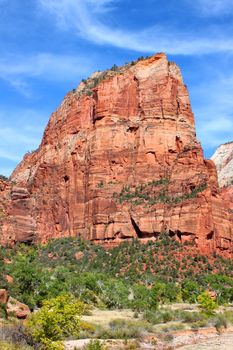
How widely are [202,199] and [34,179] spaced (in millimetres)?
41699

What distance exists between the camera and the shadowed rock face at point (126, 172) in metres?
88.2

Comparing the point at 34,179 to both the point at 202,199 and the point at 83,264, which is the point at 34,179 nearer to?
the point at 83,264

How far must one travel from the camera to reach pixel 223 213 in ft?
298

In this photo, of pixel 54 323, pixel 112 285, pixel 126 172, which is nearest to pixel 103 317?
pixel 112 285

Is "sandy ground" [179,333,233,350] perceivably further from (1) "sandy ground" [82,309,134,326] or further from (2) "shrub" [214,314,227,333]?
(1) "sandy ground" [82,309,134,326]

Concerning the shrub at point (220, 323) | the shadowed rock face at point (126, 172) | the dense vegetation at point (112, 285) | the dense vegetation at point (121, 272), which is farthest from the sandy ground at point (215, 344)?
the shadowed rock face at point (126, 172)

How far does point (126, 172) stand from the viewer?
97250 millimetres

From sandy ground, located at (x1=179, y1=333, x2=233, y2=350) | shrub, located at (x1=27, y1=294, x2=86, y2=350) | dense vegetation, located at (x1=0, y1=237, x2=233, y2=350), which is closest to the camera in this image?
shrub, located at (x1=27, y1=294, x2=86, y2=350)

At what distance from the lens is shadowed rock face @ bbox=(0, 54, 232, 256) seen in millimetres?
88250

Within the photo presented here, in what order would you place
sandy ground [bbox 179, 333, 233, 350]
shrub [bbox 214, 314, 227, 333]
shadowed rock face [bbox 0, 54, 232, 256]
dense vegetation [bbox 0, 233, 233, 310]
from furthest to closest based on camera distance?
1. shadowed rock face [bbox 0, 54, 232, 256]
2. dense vegetation [bbox 0, 233, 233, 310]
3. shrub [bbox 214, 314, 227, 333]
4. sandy ground [bbox 179, 333, 233, 350]

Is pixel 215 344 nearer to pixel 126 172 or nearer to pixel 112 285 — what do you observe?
pixel 112 285

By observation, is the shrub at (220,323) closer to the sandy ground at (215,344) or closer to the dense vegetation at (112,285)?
the dense vegetation at (112,285)

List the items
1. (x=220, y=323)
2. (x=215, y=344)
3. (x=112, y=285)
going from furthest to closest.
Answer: (x=112, y=285)
(x=220, y=323)
(x=215, y=344)

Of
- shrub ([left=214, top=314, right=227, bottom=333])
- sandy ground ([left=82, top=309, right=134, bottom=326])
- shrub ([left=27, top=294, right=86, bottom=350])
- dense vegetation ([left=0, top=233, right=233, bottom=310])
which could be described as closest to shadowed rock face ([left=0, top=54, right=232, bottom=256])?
dense vegetation ([left=0, top=233, right=233, bottom=310])
